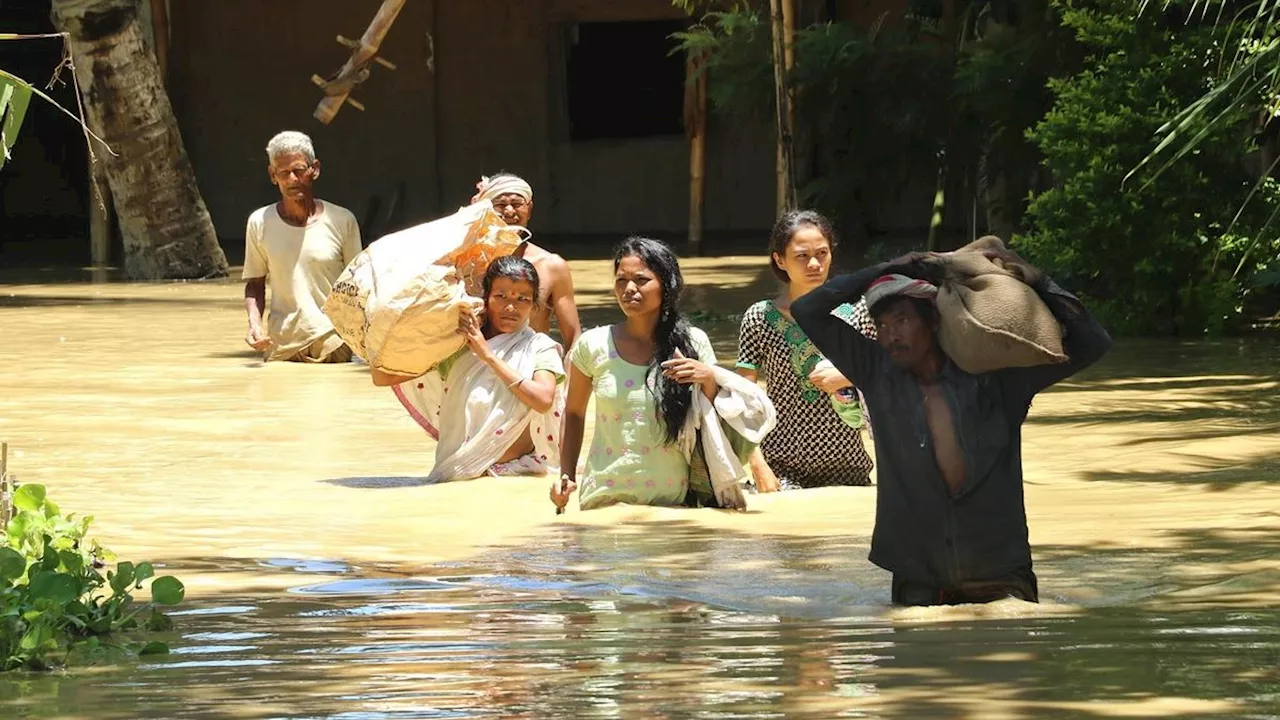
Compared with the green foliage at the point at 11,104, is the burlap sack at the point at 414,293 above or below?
below

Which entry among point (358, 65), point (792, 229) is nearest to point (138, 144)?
point (358, 65)

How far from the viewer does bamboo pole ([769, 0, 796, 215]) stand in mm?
16359

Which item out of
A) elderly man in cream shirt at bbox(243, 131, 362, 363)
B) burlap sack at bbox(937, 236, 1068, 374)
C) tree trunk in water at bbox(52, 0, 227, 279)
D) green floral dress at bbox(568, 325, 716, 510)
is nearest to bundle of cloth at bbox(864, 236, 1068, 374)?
burlap sack at bbox(937, 236, 1068, 374)

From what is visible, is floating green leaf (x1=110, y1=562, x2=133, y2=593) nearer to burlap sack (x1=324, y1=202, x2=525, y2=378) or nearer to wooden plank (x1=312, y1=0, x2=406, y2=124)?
burlap sack (x1=324, y1=202, x2=525, y2=378)

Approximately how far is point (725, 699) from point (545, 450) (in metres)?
4.09

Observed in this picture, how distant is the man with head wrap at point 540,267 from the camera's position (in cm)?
889

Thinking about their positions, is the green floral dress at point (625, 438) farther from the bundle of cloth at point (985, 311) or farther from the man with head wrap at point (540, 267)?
the bundle of cloth at point (985, 311)

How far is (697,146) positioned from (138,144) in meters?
5.27

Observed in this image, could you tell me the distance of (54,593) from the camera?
5.11 metres

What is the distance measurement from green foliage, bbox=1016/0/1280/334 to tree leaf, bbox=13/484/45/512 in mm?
8226

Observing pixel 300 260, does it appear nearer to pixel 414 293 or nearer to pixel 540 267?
pixel 540 267

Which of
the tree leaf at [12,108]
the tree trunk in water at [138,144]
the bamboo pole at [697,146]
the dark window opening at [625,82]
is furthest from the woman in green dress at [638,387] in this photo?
the dark window opening at [625,82]

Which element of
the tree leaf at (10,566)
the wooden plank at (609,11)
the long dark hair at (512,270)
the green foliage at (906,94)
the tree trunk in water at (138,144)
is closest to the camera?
the tree leaf at (10,566)

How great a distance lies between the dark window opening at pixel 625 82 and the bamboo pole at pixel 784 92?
6089 mm
